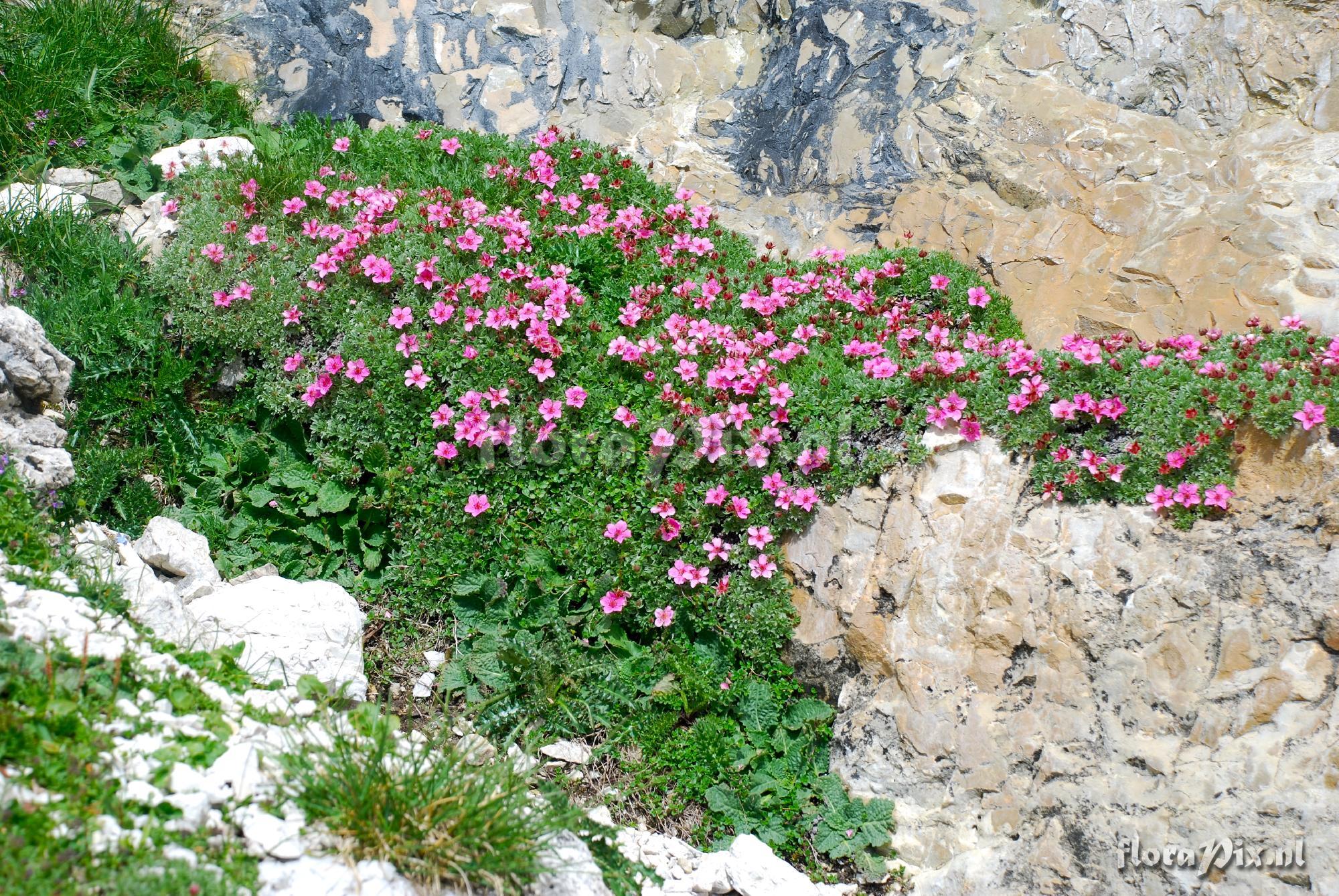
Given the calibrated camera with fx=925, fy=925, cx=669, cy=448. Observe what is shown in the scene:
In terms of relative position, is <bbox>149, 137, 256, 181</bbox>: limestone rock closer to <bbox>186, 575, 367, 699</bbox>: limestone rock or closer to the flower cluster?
the flower cluster

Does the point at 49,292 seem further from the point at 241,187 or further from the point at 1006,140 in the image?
the point at 1006,140

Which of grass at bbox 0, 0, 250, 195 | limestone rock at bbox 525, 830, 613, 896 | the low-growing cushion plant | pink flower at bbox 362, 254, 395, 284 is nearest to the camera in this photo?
limestone rock at bbox 525, 830, 613, 896

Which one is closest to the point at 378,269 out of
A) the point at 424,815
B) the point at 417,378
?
the point at 417,378

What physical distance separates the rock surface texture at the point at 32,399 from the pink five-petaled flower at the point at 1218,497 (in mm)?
6200

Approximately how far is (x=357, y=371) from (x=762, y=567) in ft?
9.26

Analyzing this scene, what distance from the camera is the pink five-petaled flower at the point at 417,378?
5.77 m

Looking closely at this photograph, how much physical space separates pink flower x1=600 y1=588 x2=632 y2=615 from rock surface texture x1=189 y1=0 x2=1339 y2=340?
344 cm

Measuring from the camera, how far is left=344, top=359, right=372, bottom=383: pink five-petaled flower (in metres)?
5.84

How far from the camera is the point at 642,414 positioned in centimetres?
575

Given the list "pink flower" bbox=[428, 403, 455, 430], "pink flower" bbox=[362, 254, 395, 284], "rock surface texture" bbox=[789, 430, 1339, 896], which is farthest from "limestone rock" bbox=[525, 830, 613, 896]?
"pink flower" bbox=[362, 254, 395, 284]

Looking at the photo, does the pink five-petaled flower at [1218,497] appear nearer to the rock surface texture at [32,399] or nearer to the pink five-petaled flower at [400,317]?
the pink five-petaled flower at [400,317]

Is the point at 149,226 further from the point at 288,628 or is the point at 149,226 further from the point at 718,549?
the point at 718,549

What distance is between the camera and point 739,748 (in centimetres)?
518

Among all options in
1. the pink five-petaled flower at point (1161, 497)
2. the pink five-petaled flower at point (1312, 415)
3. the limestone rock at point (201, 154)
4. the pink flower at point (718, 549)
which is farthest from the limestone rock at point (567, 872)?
the limestone rock at point (201, 154)
